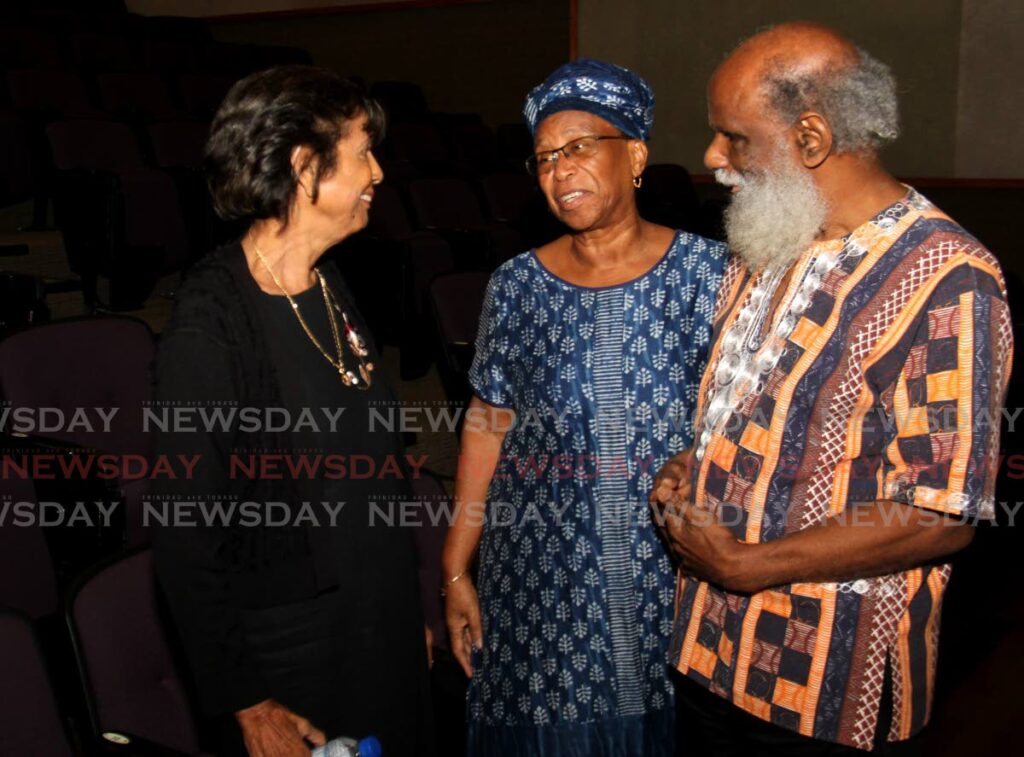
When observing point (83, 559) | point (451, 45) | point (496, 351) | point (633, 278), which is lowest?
point (83, 559)

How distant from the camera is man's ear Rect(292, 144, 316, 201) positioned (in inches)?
54.5

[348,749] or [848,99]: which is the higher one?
[848,99]

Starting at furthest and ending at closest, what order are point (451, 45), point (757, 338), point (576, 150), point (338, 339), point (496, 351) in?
point (451, 45), point (496, 351), point (576, 150), point (338, 339), point (757, 338)

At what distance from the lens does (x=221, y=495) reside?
1.33 meters

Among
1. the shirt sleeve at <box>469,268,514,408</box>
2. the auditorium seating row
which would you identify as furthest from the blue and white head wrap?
the auditorium seating row

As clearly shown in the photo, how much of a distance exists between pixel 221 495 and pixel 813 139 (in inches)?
34.0

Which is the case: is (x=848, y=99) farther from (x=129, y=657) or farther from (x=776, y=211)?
(x=129, y=657)

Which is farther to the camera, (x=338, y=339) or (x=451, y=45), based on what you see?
(x=451, y=45)

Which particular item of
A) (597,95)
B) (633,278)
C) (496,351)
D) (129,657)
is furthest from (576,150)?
(129,657)

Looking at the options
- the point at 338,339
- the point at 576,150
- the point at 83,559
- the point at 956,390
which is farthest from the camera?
the point at 83,559

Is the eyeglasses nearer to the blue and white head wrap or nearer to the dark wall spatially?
the blue and white head wrap

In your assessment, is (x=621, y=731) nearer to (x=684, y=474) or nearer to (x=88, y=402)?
(x=684, y=474)

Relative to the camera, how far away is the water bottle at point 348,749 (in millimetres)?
1391

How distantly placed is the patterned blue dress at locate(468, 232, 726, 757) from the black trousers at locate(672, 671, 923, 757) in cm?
18
